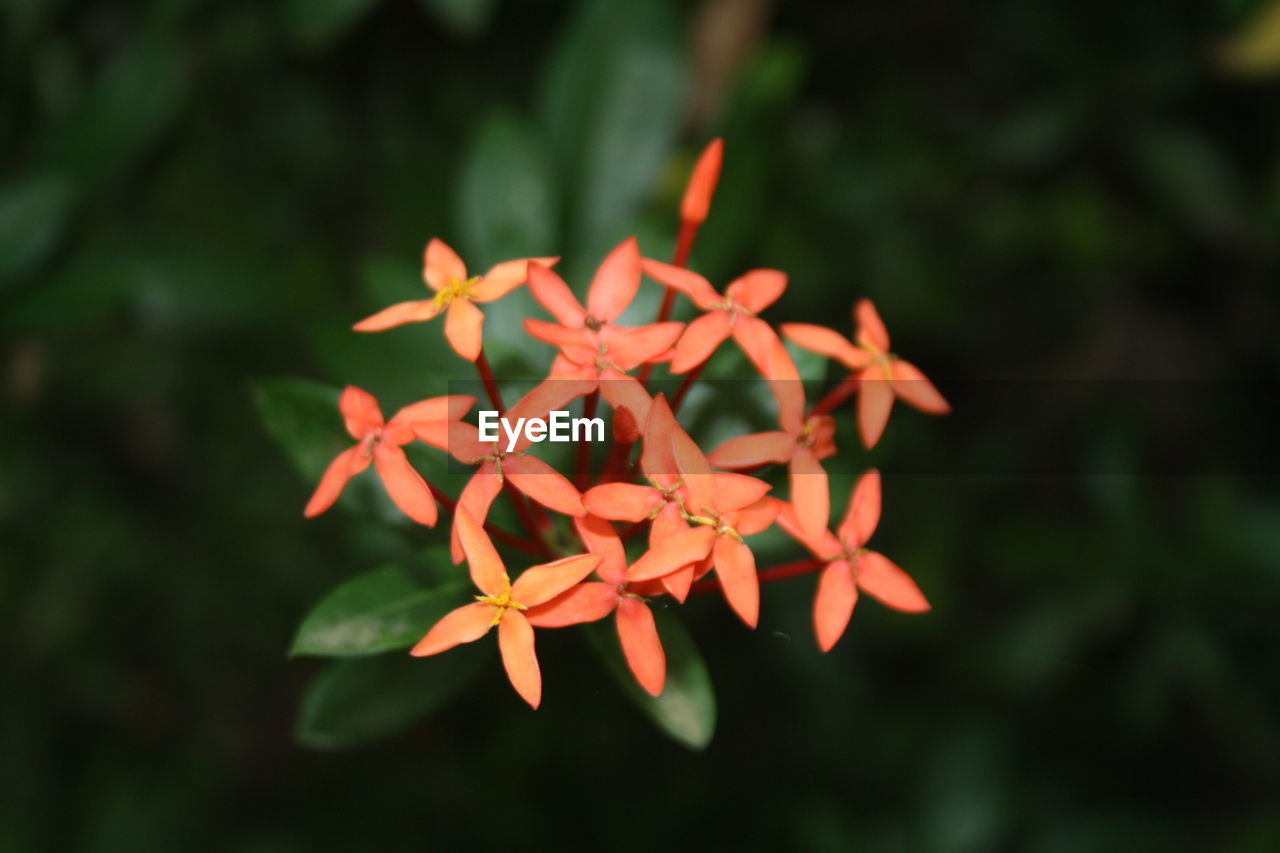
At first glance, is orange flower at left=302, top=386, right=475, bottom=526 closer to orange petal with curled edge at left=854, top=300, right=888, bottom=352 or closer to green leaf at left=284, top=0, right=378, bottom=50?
orange petal with curled edge at left=854, top=300, right=888, bottom=352

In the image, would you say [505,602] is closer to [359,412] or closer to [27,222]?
[359,412]

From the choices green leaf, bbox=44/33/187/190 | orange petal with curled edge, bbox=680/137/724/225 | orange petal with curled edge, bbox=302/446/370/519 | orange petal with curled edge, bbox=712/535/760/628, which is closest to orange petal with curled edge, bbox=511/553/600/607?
orange petal with curled edge, bbox=712/535/760/628

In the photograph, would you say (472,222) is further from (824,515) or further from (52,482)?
(52,482)

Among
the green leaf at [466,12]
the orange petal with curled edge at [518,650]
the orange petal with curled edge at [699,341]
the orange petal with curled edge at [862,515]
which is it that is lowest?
the orange petal with curled edge at [518,650]

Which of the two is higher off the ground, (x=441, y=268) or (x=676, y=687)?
(x=441, y=268)

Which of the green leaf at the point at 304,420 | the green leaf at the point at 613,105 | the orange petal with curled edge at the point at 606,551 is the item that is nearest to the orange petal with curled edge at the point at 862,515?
the orange petal with curled edge at the point at 606,551

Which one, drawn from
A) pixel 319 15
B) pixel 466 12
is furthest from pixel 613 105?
pixel 319 15

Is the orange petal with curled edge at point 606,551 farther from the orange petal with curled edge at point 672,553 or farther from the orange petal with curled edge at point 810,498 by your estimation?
the orange petal with curled edge at point 810,498
